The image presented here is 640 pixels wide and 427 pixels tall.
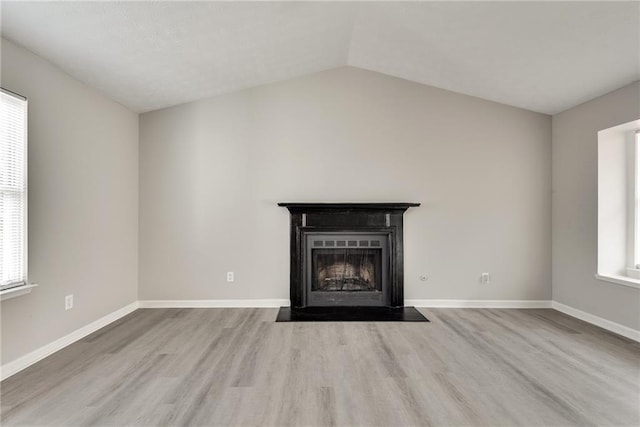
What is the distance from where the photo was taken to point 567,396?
204 centimetres

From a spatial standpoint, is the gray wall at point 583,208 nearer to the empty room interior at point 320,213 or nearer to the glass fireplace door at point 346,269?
the empty room interior at point 320,213

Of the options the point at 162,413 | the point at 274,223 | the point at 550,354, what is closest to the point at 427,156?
the point at 274,223

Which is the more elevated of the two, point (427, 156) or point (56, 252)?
point (427, 156)

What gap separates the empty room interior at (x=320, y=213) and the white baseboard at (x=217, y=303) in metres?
0.02

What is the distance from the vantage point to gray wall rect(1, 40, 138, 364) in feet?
8.16

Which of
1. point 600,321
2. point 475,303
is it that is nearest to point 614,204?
point 600,321

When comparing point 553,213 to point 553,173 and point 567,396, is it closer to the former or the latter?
point 553,173

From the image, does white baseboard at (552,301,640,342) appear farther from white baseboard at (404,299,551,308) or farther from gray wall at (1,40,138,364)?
gray wall at (1,40,138,364)

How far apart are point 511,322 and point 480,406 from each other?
187cm

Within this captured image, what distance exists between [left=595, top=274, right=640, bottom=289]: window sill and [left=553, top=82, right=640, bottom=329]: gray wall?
0.16ft

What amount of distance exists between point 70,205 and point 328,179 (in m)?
2.61

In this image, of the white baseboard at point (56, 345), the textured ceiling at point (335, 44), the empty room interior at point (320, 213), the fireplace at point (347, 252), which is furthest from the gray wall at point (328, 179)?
the white baseboard at point (56, 345)


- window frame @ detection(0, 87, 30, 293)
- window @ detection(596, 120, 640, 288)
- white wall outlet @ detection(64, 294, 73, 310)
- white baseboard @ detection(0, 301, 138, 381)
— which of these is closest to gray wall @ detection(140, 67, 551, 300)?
white baseboard @ detection(0, 301, 138, 381)

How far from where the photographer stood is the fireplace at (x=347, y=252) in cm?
393
